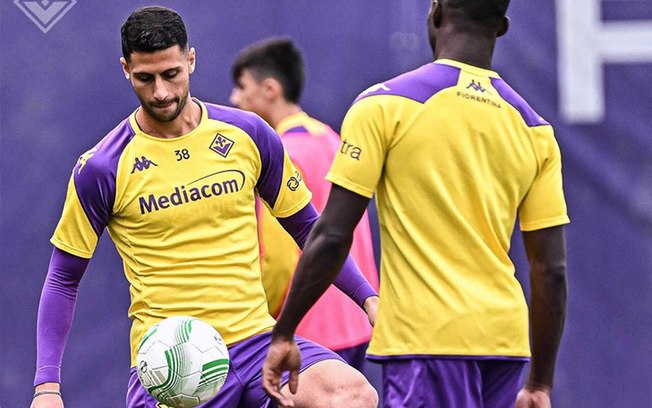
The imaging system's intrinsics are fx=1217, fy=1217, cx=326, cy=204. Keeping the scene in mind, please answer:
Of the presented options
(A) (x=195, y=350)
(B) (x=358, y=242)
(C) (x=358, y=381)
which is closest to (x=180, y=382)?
(A) (x=195, y=350)

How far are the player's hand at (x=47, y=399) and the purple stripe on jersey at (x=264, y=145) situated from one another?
3.39ft

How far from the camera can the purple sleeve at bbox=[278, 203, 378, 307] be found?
441 centimetres

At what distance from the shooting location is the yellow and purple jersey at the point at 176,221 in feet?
14.1

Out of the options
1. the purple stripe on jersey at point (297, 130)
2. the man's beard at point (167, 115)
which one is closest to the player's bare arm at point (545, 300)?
the man's beard at point (167, 115)

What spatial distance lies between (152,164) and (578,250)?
312 cm

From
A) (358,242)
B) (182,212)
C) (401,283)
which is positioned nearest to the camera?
(401,283)

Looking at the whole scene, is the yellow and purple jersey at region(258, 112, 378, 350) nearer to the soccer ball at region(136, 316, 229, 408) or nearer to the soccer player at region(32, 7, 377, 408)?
the soccer player at region(32, 7, 377, 408)

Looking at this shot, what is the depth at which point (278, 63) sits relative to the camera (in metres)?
6.20

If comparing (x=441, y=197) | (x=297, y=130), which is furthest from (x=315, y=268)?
(x=297, y=130)

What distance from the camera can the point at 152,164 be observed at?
4.34 meters

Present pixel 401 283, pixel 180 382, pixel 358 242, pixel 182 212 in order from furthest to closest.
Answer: pixel 358 242 → pixel 182 212 → pixel 180 382 → pixel 401 283

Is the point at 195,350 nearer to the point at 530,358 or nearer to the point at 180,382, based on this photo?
the point at 180,382

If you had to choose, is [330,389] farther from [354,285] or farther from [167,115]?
[167,115]

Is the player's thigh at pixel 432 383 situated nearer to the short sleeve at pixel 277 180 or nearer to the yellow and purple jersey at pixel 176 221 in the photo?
the yellow and purple jersey at pixel 176 221
